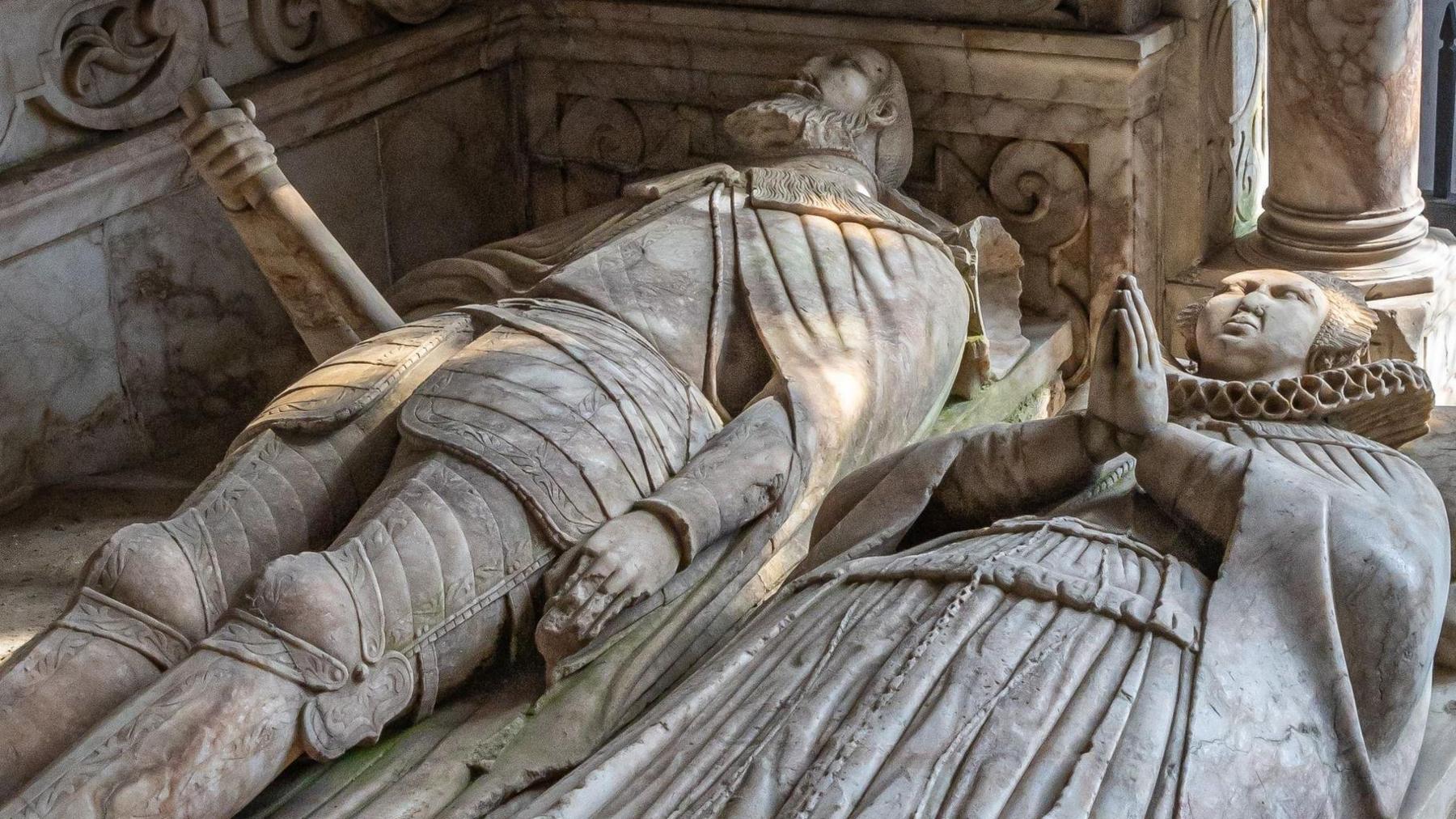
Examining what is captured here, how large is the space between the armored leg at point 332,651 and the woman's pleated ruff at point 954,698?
0.57 meters

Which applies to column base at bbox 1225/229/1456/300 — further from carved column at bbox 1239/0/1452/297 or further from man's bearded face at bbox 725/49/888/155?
man's bearded face at bbox 725/49/888/155

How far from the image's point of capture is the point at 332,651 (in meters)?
3.57

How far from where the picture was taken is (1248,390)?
3797 mm

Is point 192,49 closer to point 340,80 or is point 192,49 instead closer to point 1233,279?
point 340,80

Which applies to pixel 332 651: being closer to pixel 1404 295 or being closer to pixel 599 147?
pixel 599 147

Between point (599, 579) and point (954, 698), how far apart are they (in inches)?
37.6

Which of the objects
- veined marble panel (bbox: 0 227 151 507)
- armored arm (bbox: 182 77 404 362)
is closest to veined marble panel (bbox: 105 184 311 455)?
veined marble panel (bbox: 0 227 151 507)

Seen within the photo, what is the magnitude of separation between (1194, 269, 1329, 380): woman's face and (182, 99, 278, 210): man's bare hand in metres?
2.07

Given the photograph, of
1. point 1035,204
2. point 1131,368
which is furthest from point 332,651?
point 1035,204

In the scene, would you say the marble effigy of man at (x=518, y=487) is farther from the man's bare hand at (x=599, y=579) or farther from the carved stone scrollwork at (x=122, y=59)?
the carved stone scrollwork at (x=122, y=59)

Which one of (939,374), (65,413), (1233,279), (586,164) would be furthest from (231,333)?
(1233,279)

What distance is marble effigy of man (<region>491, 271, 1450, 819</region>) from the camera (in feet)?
10.1

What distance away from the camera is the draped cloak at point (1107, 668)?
3053 millimetres

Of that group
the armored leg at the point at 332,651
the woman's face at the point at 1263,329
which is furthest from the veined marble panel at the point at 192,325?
the woman's face at the point at 1263,329
